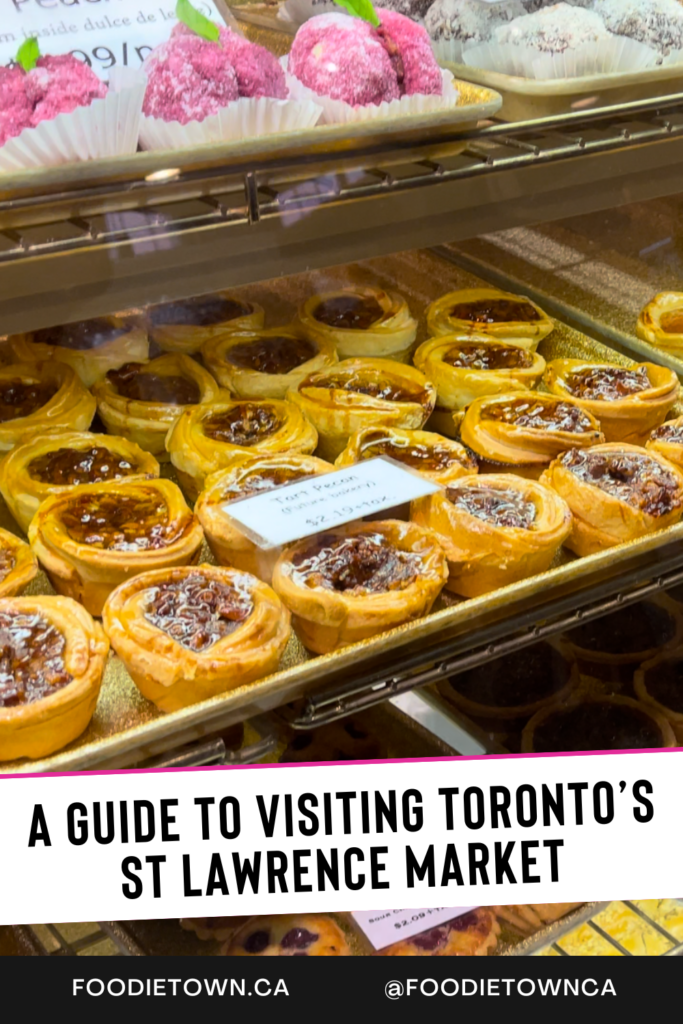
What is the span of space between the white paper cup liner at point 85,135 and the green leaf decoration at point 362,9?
0.45 m

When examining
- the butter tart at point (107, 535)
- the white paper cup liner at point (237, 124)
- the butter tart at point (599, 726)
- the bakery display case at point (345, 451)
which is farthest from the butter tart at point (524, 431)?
the white paper cup liner at point (237, 124)

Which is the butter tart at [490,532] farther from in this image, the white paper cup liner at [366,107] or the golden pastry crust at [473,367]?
the white paper cup liner at [366,107]

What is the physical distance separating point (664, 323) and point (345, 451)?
0.94 m

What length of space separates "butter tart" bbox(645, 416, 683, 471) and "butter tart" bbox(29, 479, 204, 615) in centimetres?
83

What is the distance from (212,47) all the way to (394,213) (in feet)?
1.06

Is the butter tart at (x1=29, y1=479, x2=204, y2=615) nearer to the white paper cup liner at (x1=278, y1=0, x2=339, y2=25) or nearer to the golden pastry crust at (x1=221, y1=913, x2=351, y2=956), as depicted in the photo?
the golden pastry crust at (x1=221, y1=913, x2=351, y2=956)

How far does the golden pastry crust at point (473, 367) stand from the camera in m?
2.08
